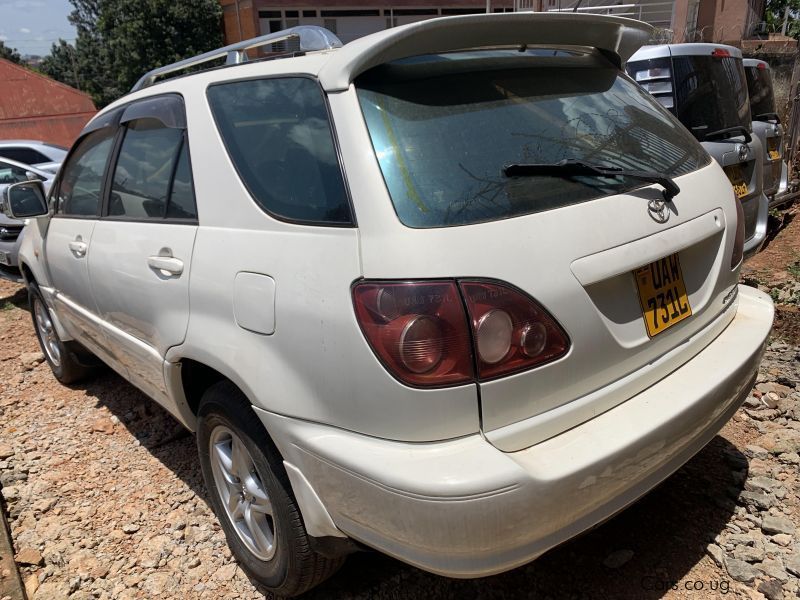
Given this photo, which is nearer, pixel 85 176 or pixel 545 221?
pixel 545 221

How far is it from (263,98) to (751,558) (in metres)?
2.39

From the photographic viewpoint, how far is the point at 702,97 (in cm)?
447

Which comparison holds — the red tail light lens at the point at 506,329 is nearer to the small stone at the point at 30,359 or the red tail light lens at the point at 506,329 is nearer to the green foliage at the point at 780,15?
the small stone at the point at 30,359

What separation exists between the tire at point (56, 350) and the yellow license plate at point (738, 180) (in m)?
4.40

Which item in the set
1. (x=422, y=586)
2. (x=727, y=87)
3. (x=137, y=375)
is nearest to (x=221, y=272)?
(x=137, y=375)

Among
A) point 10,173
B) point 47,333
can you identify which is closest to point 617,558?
point 47,333

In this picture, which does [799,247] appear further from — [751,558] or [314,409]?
[314,409]

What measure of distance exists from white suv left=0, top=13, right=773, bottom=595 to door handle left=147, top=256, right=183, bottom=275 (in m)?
0.02

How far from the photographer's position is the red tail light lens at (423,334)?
159 centimetres

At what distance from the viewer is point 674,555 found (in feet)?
7.72

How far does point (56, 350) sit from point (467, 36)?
3.81 metres

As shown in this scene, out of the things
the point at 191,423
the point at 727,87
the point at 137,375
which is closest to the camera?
the point at 191,423

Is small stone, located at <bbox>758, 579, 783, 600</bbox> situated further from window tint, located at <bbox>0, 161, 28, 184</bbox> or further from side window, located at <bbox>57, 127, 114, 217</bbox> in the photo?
window tint, located at <bbox>0, 161, 28, 184</bbox>

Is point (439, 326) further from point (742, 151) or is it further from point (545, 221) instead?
point (742, 151)
